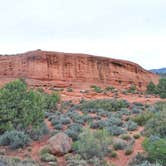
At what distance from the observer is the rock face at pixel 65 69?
2122 inches

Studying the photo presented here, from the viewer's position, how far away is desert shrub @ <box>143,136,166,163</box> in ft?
46.1

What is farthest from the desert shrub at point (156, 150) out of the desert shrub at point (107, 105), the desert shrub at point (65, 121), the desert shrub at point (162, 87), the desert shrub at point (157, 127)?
the desert shrub at point (162, 87)

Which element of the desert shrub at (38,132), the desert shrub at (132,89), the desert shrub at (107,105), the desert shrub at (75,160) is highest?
the desert shrub at (132,89)

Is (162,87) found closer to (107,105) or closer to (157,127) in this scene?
(107,105)

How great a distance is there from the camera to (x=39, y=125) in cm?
1925

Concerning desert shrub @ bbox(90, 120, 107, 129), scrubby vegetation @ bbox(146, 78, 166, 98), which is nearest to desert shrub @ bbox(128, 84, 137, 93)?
scrubby vegetation @ bbox(146, 78, 166, 98)

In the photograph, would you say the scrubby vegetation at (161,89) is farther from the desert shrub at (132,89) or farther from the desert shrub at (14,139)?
the desert shrub at (14,139)

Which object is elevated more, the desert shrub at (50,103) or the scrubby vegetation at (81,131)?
the desert shrub at (50,103)

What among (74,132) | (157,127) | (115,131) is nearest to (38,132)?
(74,132)

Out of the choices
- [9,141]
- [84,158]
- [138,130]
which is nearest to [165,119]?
[138,130]

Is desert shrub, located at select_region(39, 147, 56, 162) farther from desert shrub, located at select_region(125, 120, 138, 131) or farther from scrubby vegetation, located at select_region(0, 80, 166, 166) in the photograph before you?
desert shrub, located at select_region(125, 120, 138, 131)

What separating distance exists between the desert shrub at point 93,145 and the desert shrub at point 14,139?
2.49 m

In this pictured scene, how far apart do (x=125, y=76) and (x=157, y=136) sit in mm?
43370

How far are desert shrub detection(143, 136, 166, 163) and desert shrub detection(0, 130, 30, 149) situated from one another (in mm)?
5011
